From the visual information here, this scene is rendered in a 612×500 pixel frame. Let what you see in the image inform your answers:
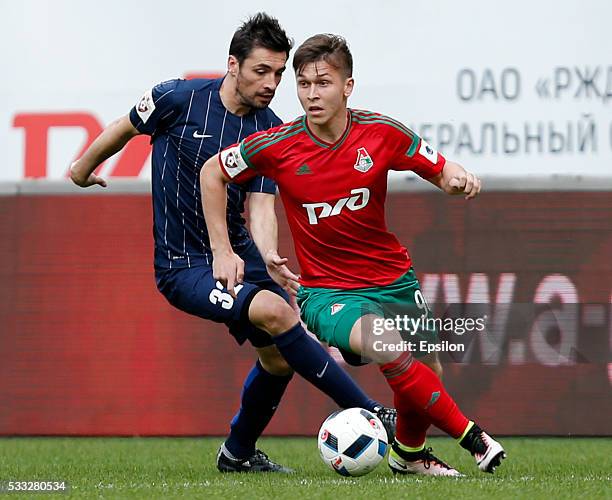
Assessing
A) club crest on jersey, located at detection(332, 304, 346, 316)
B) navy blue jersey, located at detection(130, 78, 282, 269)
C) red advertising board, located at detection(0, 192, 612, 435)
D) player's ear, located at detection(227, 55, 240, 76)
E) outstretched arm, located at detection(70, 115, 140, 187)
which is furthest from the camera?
red advertising board, located at detection(0, 192, 612, 435)

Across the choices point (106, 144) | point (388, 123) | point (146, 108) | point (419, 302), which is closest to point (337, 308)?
point (419, 302)

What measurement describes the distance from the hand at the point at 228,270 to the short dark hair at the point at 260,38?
0.93 metres

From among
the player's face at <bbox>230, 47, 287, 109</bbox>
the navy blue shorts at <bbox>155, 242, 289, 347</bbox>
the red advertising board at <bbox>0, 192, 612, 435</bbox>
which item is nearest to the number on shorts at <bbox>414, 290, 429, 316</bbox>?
the navy blue shorts at <bbox>155, 242, 289, 347</bbox>

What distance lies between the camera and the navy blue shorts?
6059 mm

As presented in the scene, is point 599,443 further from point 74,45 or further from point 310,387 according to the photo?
point 74,45

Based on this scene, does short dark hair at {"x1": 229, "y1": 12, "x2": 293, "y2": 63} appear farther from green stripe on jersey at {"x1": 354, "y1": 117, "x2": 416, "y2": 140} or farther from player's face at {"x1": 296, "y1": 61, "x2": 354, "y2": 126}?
green stripe on jersey at {"x1": 354, "y1": 117, "x2": 416, "y2": 140}

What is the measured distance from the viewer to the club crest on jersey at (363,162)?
229 inches

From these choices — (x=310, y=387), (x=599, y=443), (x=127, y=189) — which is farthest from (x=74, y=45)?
(x=599, y=443)

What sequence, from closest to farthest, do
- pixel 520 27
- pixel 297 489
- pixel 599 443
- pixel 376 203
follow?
pixel 297 489
pixel 376 203
pixel 599 443
pixel 520 27

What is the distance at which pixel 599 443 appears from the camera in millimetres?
8047

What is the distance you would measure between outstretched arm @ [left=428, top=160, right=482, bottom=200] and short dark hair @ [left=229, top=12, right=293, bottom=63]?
0.92 metres

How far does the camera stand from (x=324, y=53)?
5.79m

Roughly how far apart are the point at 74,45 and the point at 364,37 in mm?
2634

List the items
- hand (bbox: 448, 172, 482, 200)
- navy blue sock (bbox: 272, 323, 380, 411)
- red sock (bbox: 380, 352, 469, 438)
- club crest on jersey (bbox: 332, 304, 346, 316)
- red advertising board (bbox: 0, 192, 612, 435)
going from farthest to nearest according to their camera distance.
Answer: red advertising board (bbox: 0, 192, 612, 435)
navy blue sock (bbox: 272, 323, 380, 411)
club crest on jersey (bbox: 332, 304, 346, 316)
red sock (bbox: 380, 352, 469, 438)
hand (bbox: 448, 172, 482, 200)
